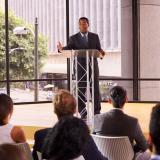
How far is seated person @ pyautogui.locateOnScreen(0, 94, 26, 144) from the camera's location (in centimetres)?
295

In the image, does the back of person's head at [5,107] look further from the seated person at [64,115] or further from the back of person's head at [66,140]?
the back of person's head at [66,140]

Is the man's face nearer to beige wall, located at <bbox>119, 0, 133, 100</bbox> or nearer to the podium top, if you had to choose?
the podium top

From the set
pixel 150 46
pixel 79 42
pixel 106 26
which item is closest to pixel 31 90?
pixel 106 26

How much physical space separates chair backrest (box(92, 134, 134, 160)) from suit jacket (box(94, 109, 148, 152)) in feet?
0.35

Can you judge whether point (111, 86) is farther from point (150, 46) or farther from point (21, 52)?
point (21, 52)

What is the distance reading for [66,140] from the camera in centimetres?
191

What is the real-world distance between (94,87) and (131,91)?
3.60 metres

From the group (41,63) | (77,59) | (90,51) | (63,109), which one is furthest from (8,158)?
(41,63)

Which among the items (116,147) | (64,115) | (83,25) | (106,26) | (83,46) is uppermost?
(106,26)

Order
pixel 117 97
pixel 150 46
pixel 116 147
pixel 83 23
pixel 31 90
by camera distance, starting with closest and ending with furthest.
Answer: pixel 116 147, pixel 117 97, pixel 83 23, pixel 150 46, pixel 31 90

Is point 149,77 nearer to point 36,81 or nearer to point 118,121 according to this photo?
point 36,81

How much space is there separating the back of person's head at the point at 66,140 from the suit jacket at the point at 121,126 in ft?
4.84

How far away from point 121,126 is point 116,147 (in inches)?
7.1

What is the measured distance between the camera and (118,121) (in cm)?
342
